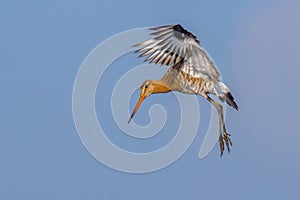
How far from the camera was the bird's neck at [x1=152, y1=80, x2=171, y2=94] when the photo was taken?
1525 cm

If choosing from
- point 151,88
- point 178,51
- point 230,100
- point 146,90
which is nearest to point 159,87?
point 151,88

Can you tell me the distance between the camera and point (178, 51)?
47.0 ft

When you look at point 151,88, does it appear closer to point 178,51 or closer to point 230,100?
point 178,51

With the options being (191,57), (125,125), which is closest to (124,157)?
(125,125)

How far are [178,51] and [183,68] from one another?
0.77 m

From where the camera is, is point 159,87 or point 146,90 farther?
point 146,90

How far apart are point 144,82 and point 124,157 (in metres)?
2.18

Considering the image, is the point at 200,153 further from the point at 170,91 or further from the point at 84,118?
the point at 84,118

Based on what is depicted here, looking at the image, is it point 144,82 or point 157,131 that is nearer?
point 157,131

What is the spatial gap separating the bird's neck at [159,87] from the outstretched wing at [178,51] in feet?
2.04

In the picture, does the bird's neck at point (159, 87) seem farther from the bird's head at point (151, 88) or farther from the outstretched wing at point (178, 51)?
the outstretched wing at point (178, 51)

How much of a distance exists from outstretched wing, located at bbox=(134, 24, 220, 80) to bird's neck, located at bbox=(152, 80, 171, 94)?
0.62 metres

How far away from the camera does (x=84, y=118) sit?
14031 mm

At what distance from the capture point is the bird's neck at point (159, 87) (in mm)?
15255
